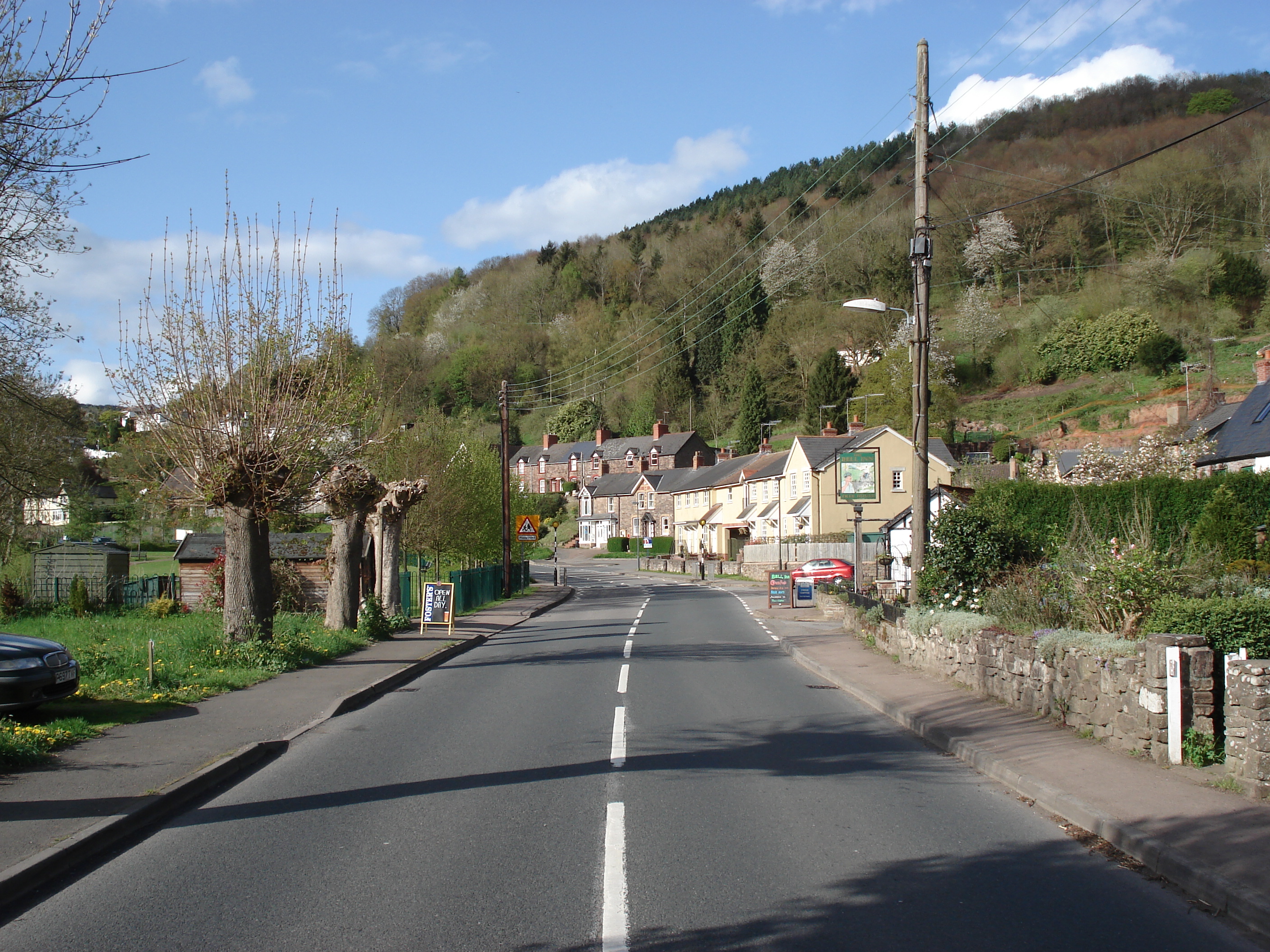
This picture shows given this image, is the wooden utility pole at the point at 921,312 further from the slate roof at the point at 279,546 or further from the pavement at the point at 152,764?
the slate roof at the point at 279,546

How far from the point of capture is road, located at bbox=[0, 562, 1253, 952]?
4.74 meters

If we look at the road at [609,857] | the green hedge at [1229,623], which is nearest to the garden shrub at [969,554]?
the road at [609,857]

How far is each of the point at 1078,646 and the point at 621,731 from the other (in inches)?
184

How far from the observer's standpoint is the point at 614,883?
17.7ft

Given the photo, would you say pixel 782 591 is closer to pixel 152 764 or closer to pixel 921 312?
pixel 921 312

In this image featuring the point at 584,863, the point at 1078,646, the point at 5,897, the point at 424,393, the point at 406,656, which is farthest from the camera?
the point at 424,393

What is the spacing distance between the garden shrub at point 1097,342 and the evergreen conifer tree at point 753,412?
77.3 ft

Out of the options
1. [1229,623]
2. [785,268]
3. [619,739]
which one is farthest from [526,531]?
[785,268]

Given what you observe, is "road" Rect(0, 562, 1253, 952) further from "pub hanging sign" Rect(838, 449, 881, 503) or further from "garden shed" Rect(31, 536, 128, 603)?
"pub hanging sign" Rect(838, 449, 881, 503)

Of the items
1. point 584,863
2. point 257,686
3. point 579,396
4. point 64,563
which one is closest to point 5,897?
point 584,863

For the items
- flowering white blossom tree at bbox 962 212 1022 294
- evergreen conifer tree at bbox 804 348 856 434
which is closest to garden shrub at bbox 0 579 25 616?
evergreen conifer tree at bbox 804 348 856 434

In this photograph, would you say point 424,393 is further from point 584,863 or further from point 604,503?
point 584,863

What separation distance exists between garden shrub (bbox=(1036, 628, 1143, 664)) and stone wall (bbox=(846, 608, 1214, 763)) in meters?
0.05

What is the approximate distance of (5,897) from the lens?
518cm
